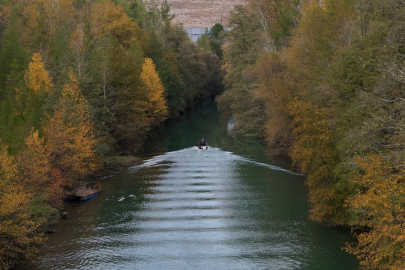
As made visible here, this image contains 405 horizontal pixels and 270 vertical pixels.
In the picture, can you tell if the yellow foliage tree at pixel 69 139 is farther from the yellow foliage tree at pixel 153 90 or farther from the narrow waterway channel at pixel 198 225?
the yellow foliage tree at pixel 153 90

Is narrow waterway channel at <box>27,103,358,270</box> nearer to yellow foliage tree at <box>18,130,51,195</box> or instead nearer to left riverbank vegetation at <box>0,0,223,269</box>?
left riverbank vegetation at <box>0,0,223,269</box>

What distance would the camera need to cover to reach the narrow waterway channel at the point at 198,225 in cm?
2914

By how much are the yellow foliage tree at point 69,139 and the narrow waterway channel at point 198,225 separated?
3.43 metres

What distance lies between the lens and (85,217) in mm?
37312

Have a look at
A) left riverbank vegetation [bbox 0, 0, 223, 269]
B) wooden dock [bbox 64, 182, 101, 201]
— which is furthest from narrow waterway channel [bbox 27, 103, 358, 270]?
left riverbank vegetation [bbox 0, 0, 223, 269]

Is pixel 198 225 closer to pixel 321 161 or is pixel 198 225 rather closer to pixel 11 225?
pixel 321 161

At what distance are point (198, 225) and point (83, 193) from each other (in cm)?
1342

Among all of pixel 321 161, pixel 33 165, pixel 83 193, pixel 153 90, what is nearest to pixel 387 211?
pixel 321 161

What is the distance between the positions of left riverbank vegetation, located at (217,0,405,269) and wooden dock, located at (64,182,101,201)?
Result: 19471 mm

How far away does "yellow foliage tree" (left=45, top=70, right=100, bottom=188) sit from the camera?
39312mm

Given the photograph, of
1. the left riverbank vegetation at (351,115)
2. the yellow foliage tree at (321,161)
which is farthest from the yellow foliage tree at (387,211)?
the yellow foliage tree at (321,161)

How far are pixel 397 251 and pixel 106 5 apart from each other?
76.2 m

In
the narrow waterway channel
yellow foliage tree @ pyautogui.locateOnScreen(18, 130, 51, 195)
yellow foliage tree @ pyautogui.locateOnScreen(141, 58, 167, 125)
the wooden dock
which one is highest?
yellow foliage tree @ pyautogui.locateOnScreen(141, 58, 167, 125)

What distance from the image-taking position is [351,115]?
2961 centimetres
